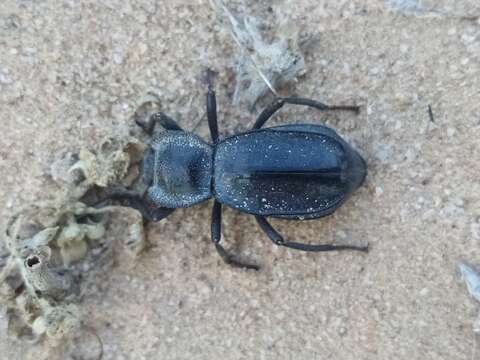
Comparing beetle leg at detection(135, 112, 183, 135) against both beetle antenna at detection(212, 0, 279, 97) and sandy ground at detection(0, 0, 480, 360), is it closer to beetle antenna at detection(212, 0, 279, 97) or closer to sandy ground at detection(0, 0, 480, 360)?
sandy ground at detection(0, 0, 480, 360)

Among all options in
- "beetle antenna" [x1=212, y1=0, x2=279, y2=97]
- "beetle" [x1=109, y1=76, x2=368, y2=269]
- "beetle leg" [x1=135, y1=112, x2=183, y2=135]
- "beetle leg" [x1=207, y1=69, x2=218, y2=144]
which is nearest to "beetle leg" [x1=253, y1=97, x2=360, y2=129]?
"beetle" [x1=109, y1=76, x2=368, y2=269]

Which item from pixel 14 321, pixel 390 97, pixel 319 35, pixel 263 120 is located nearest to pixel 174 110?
pixel 263 120

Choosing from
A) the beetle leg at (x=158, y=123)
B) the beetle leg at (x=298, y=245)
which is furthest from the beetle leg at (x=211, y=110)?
the beetle leg at (x=298, y=245)

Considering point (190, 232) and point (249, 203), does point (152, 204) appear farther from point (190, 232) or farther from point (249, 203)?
point (249, 203)

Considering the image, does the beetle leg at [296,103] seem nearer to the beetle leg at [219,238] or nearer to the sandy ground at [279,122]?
the sandy ground at [279,122]

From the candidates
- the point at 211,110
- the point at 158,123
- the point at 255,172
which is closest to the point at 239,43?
the point at 211,110

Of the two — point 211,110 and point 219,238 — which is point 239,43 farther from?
point 219,238

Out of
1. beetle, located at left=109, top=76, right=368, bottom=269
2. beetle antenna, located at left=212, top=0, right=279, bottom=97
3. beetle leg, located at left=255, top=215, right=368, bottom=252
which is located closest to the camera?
beetle, located at left=109, top=76, right=368, bottom=269
